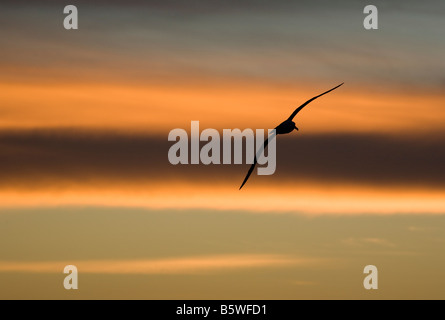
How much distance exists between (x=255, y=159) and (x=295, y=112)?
4.18 m

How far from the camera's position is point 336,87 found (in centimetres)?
6116

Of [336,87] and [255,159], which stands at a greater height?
[336,87]
